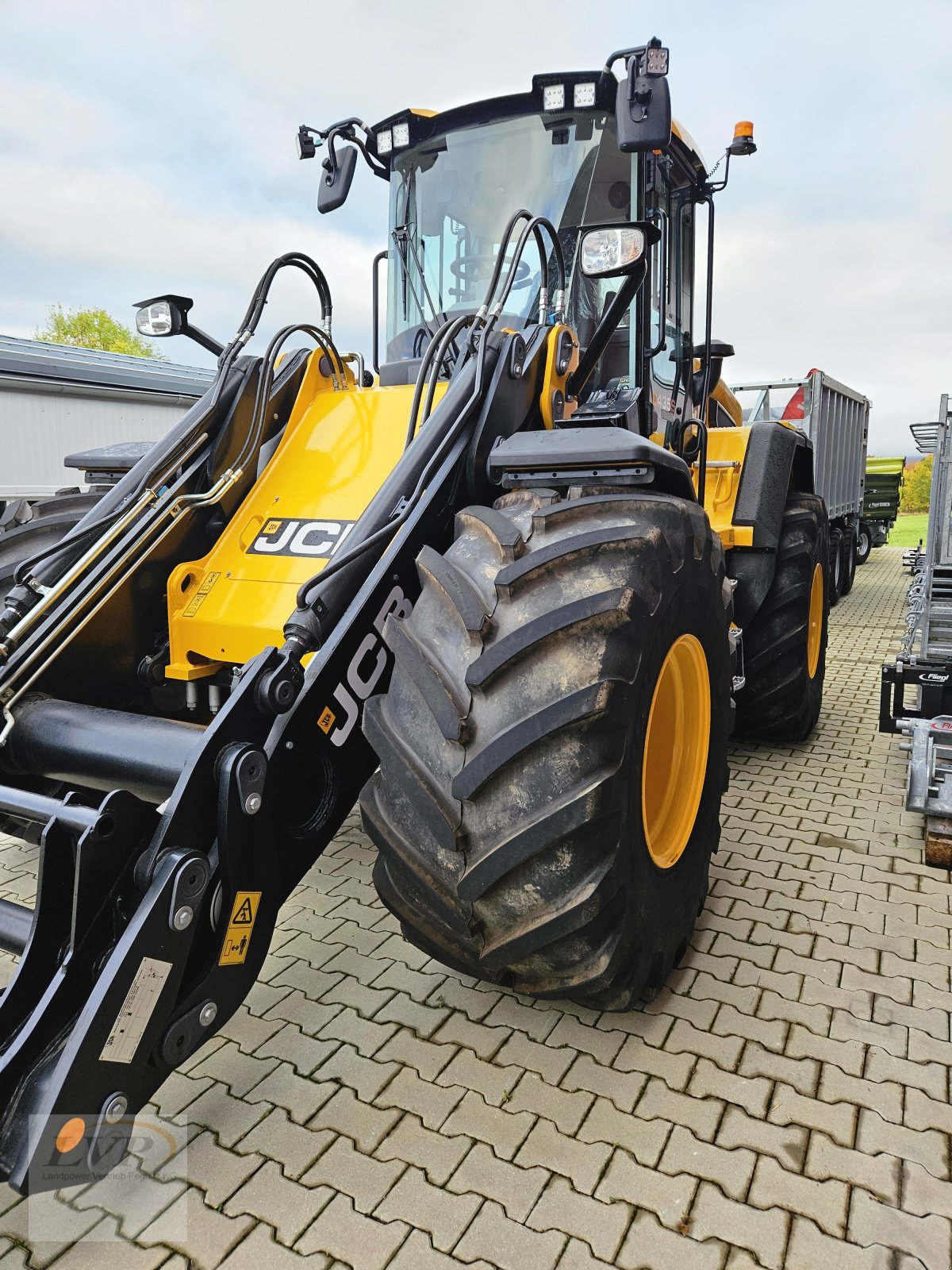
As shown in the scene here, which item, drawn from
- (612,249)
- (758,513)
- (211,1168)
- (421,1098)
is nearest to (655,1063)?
(421,1098)

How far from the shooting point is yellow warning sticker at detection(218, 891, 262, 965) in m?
1.85

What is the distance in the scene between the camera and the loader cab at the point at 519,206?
352 centimetres

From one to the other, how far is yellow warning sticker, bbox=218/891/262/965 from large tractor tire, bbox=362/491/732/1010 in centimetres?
31

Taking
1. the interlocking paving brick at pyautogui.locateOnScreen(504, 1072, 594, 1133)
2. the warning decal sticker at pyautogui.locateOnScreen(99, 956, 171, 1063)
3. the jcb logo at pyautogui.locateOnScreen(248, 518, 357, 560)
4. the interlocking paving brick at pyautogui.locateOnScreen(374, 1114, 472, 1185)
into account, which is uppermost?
the jcb logo at pyautogui.locateOnScreen(248, 518, 357, 560)

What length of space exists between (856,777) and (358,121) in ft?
12.9

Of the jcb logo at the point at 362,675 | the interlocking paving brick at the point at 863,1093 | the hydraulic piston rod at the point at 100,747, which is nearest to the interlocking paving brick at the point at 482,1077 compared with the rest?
the interlocking paving brick at the point at 863,1093

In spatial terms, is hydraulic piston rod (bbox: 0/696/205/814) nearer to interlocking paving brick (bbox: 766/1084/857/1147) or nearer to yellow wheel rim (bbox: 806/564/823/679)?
interlocking paving brick (bbox: 766/1084/857/1147)

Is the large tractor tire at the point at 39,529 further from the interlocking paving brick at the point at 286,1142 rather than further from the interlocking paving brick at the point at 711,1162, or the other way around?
the interlocking paving brick at the point at 711,1162

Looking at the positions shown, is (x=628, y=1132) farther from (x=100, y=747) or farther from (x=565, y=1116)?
(x=100, y=747)

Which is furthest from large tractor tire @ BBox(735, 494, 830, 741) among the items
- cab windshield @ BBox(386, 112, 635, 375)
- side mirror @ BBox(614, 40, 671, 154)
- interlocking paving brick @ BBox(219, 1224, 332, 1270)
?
interlocking paving brick @ BBox(219, 1224, 332, 1270)

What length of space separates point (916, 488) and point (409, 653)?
21630mm

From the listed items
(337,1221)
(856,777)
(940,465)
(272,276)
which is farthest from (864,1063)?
(940,465)

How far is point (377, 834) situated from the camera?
80.0 inches

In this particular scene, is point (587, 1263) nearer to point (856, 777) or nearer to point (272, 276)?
point (272, 276)
